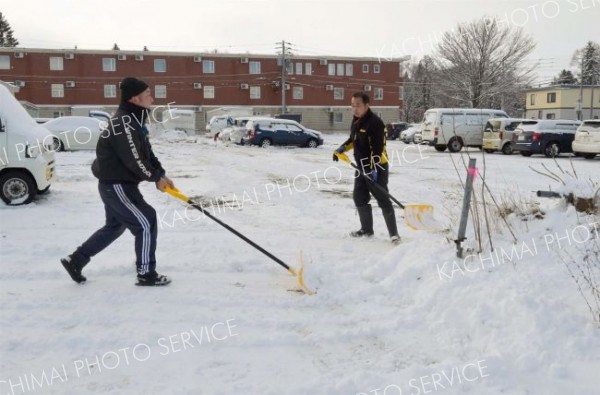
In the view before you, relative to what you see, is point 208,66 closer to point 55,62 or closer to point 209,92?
point 209,92

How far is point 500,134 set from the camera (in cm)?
2105

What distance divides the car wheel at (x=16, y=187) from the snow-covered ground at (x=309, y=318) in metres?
2.38

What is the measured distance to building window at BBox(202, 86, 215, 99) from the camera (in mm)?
52156

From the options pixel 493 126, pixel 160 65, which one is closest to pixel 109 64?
pixel 160 65

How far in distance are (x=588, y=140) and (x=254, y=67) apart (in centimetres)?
4006

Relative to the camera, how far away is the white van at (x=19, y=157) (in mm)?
8016

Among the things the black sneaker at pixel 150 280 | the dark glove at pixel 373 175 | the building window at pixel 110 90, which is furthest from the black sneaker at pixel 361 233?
the building window at pixel 110 90

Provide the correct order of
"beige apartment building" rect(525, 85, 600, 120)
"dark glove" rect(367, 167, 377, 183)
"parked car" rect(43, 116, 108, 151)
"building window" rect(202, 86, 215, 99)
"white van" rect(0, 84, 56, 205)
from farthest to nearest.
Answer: "beige apartment building" rect(525, 85, 600, 120) → "building window" rect(202, 86, 215, 99) → "parked car" rect(43, 116, 108, 151) → "white van" rect(0, 84, 56, 205) → "dark glove" rect(367, 167, 377, 183)

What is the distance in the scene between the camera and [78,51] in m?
49.8

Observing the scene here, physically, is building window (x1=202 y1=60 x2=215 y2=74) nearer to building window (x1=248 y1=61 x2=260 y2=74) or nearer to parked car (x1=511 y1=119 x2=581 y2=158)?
building window (x1=248 y1=61 x2=260 y2=74)

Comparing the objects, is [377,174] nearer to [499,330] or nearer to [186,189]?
[499,330]

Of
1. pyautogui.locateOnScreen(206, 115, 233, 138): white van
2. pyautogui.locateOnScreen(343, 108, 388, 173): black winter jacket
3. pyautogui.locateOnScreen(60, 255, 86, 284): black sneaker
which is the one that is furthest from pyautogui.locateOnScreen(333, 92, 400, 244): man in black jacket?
pyautogui.locateOnScreen(206, 115, 233, 138): white van

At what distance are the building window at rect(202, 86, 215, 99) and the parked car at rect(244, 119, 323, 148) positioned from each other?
28.0 m

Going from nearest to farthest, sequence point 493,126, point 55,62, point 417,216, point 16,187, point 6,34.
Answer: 1. point 417,216
2. point 16,187
3. point 493,126
4. point 55,62
5. point 6,34
